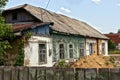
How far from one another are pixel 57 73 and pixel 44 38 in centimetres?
1242

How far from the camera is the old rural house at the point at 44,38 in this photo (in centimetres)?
1753

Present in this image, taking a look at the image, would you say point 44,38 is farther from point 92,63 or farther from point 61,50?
point 92,63

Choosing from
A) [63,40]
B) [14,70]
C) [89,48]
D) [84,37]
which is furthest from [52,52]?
[14,70]

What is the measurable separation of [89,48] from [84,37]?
2362mm

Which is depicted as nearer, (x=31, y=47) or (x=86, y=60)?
(x=31, y=47)

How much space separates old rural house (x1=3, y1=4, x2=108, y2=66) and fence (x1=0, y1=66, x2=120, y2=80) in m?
9.28

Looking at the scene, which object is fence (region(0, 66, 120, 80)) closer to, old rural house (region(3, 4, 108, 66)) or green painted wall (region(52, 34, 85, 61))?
old rural house (region(3, 4, 108, 66))

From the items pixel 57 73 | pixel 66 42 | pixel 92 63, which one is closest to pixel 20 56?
pixel 92 63

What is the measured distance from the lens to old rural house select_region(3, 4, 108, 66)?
17.5m

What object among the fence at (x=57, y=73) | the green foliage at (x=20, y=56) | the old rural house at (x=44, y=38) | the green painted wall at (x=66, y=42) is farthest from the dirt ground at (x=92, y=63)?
the fence at (x=57, y=73)

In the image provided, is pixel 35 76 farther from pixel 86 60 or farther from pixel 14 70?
pixel 86 60

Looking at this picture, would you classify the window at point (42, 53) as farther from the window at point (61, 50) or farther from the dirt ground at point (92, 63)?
the window at point (61, 50)

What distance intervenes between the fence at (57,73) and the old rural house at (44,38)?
9285mm

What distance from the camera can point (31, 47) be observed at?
17391 millimetres
